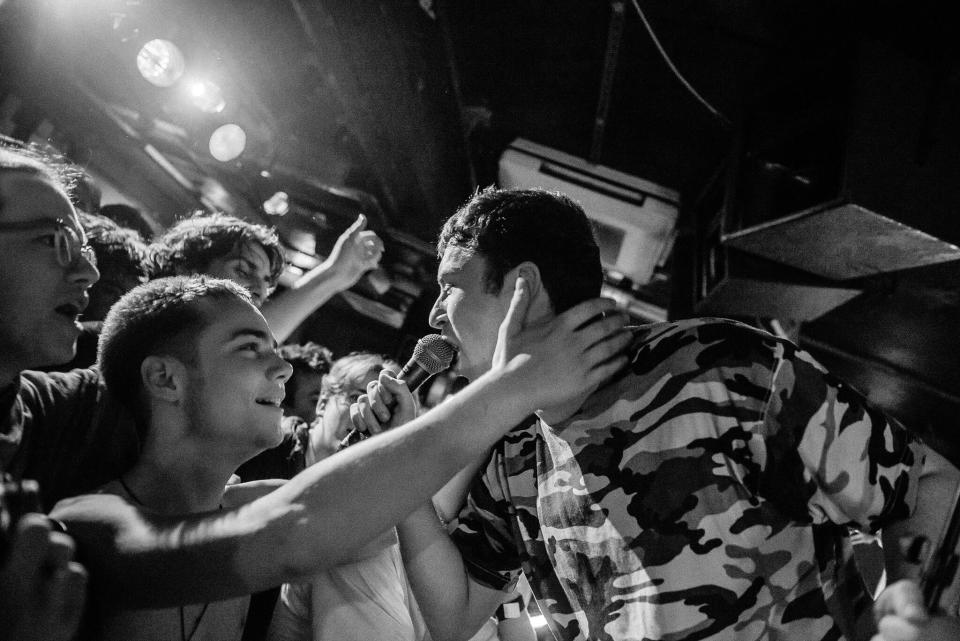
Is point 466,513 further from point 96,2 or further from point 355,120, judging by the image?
point 96,2

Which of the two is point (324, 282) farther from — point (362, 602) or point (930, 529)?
point (930, 529)

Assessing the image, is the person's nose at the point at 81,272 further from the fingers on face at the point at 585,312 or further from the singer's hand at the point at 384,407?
the fingers on face at the point at 585,312

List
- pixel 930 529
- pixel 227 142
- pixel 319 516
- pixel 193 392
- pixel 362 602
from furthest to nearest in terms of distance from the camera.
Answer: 1. pixel 227 142
2. pixel 362 602
3. pixel 193 392
4. pixel 930 529
5. pixel 319 516

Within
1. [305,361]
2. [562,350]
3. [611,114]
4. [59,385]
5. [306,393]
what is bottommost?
[306,393]

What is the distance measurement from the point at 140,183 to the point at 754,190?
5.57 m

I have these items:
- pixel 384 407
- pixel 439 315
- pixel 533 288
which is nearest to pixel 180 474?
pixel 384 407

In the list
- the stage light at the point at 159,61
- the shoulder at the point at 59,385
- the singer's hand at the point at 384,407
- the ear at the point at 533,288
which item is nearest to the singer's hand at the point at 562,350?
the ear at the point at 533,288

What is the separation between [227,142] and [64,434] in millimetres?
3160

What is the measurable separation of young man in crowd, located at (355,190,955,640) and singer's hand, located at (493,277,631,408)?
60 mm

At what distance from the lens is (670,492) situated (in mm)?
1231

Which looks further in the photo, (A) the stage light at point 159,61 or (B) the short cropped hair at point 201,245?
(A) the stage light at point 159,61

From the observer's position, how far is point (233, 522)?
104cm

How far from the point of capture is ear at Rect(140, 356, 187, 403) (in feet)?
5.20

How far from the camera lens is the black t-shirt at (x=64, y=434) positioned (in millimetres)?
1396
